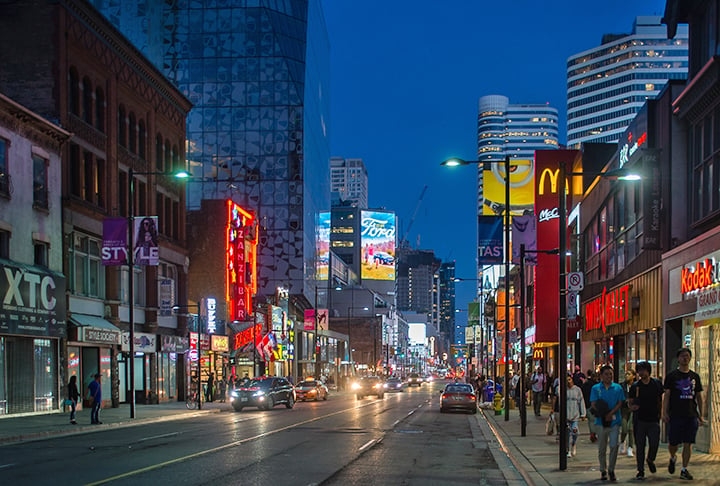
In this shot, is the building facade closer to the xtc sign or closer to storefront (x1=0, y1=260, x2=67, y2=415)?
storefront (x1=0, y1=260, x2=67, y2=415)

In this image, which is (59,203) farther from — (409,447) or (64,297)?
(409,447)

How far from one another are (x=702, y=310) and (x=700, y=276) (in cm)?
77

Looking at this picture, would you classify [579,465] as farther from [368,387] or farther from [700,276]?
[368,387]

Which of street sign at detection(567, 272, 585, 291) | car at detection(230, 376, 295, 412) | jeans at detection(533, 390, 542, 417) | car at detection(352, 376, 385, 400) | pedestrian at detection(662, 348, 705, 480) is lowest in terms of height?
car at detection(352, 376, 385, 400)

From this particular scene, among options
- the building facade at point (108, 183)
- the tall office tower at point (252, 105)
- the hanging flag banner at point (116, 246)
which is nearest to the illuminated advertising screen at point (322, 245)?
the tall office tower at point (252, 105)

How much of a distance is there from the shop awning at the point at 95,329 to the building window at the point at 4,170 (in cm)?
724

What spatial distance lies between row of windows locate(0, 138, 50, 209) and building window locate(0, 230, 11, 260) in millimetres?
1476

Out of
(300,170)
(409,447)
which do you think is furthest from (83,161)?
(300,170)

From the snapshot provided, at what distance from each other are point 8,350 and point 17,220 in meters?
5.07

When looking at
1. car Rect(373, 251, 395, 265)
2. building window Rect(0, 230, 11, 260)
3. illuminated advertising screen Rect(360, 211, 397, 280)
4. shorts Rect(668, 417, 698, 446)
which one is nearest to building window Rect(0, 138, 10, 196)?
building window Rect(0, 230, 11, 260)

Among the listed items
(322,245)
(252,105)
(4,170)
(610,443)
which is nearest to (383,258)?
(322,245)

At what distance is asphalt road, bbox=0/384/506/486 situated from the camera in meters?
15.4

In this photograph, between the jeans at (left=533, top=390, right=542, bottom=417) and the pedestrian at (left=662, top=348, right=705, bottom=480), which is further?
the jeans at (left=533, top=390, right=542, bottom=417)

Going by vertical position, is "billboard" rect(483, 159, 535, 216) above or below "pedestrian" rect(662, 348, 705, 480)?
above
